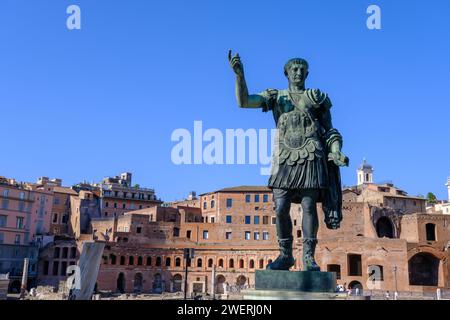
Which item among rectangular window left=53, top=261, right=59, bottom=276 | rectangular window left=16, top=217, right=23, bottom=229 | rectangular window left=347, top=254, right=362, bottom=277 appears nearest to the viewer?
rectangular window left=347, top=254, right=362, bottom=277

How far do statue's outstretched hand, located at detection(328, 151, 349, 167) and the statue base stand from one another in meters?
1.50

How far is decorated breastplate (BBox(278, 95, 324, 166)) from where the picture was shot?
6828mm

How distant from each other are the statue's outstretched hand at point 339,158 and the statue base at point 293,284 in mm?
1501

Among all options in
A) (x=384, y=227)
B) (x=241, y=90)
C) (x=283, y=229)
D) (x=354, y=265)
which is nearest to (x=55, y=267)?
(x=354, y=265)

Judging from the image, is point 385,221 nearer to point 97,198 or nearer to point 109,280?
point 109,280

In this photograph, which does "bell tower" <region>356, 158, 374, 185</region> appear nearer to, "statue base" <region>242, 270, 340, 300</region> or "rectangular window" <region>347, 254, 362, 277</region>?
"rectangular window" <region>347, 254, 362, 277</region>

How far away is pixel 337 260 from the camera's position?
2320 inches

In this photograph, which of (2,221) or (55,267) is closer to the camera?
(2,221)

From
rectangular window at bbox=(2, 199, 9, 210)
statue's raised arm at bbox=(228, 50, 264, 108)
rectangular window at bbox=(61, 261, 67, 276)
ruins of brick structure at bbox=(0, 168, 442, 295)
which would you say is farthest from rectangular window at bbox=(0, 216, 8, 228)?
statue's raised arm at bbox=(228, 50, 264, 108)

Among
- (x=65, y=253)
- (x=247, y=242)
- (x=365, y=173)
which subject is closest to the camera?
(x=65, y=253)

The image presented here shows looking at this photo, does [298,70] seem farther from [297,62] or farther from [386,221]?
[386,221]

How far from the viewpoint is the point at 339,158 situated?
6.75 metres

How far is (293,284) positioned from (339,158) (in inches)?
72.3
